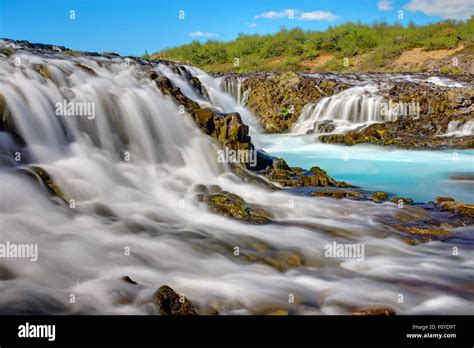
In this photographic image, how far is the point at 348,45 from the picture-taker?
51.2 metres

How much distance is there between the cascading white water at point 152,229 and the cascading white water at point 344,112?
12306 millimetres

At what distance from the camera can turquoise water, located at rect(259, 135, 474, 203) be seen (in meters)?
11.8

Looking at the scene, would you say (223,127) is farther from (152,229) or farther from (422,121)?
(422,121)

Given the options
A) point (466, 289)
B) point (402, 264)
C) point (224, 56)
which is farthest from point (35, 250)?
point (224, 56)

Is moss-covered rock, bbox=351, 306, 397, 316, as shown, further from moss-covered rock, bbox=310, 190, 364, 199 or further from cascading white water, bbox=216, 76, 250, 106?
cascading white water, bbox=216, 76, 250, 106

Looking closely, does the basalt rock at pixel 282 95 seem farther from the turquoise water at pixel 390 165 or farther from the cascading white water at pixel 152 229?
the cascading white water at pixel 152 229

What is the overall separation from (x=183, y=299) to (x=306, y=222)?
3.80m

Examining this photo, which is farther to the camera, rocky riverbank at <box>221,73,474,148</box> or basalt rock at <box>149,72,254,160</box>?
rocky riverbank at <box>221,73,474,148</box>

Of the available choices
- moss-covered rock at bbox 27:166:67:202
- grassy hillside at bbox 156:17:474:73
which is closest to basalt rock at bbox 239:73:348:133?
grassy hillside at bbox 156:17:474:73

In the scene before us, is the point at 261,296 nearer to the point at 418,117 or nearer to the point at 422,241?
the point at 422,241

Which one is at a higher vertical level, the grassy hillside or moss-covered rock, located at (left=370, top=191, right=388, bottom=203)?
the grassy hillside

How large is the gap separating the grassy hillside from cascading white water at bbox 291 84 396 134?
55.2ft

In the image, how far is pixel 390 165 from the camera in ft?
49.6

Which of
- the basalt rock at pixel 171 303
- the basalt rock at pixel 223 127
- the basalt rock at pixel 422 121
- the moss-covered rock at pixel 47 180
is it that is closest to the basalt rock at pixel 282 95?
the basalt rock at pixel 422 121
